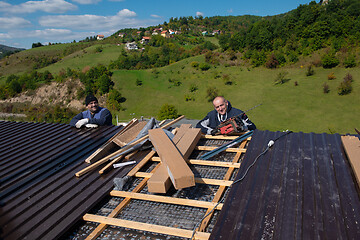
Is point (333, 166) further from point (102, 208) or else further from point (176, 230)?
point (102, 208)

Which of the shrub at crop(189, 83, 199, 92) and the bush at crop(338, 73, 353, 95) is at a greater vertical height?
the shrub at crop(189, 83, 199, 92)

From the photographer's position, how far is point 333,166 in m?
3.93

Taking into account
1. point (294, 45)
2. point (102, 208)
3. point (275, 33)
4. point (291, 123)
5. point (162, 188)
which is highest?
point (275, 33)

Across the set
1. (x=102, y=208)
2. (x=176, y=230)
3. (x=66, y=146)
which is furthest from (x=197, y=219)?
(x=66, y=146)

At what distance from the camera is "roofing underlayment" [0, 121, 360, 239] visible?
2.80 metres

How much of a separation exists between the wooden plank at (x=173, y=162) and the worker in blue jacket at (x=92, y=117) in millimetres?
2961

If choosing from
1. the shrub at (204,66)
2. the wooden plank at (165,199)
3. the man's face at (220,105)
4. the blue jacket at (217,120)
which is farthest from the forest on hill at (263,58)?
the wooden plank at (165,199)

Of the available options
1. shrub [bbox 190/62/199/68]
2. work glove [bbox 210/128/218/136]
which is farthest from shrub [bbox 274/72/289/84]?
work glove [bbox 210/128/218/136]

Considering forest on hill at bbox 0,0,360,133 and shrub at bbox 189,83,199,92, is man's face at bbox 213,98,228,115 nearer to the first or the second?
forest on hill at bbox 0,0,360,133

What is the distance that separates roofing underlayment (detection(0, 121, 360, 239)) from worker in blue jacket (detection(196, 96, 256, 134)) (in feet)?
2.75

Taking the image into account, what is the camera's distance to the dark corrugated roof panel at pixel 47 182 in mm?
3150

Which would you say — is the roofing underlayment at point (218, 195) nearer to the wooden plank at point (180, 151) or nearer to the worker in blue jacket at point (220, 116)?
the wooden plank at point (180, 151)

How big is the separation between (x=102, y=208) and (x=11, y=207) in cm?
142

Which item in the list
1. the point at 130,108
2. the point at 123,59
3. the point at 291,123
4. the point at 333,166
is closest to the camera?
the point at 333,166
